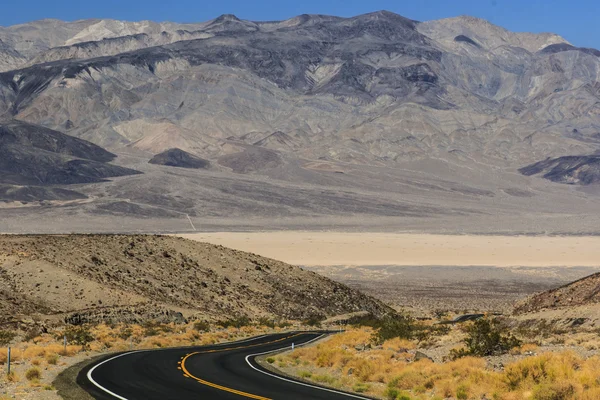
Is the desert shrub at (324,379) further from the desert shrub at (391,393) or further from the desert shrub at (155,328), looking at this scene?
the desert shrub at (155,328)

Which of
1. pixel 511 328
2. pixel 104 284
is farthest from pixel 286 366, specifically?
pixel 104 284

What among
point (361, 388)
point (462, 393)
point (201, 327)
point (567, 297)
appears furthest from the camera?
point (567, 297)

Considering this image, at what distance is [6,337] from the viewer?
3139cm

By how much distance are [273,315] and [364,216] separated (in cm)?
14900

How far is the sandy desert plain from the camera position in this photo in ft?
244

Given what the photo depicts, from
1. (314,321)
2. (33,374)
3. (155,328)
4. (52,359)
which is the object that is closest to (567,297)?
(314,321)

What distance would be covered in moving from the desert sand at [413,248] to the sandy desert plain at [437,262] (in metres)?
0.12

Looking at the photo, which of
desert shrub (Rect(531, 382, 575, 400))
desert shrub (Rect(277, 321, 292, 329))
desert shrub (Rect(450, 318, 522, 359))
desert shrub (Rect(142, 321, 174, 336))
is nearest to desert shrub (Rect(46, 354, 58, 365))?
desert shrub (Rect(142, 321, 174, 336))

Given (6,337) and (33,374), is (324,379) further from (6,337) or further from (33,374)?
(6,337)

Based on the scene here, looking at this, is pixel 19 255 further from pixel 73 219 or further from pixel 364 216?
pixel 364 216

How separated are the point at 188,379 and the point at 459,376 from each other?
265 inches

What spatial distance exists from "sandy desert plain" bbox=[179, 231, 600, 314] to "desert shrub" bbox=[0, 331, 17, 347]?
32.5 m

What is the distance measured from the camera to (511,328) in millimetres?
34625

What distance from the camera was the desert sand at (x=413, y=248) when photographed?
355ft
